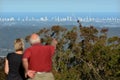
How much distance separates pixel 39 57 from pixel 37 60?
5 centimetres

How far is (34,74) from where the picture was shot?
21.3 feet

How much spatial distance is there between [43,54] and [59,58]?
25.0 metres

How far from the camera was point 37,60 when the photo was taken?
21.3 feet

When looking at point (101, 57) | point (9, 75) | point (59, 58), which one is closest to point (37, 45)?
point (9, 75)

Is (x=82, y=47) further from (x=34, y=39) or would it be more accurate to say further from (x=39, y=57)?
(x=34, y=39)

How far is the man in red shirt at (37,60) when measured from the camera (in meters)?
6.42

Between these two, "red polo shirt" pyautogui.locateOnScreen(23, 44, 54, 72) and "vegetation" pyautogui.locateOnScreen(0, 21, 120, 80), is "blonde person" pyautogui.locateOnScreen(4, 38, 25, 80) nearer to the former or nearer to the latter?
"red polo shirt" pyautogui.locateOnScreen(23, 44, 54, 72)

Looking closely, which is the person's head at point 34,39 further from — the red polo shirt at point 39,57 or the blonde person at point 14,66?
the blonde person at point 14,66

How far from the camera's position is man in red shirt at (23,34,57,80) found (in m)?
6.42

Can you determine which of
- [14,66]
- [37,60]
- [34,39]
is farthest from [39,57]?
[14,66]

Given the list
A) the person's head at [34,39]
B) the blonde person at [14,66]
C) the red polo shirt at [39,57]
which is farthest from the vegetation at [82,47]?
the person's head at [34,39]

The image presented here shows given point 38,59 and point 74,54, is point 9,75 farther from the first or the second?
point 74,54

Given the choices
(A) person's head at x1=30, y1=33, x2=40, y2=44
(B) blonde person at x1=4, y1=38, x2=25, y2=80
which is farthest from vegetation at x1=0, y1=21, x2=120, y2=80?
(A) person's head at x1=30, y1=33, x2=40, y2=44

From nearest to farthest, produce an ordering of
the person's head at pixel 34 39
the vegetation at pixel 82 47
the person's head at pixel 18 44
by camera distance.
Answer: the person's head at pixel 34 39
the person's head at pixel 18 44
the vegetation at pixel 82 47
